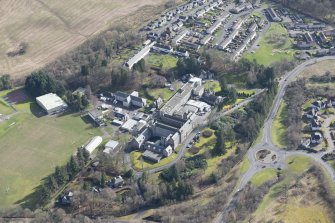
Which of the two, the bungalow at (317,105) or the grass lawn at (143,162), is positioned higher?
the bungalow at (317,105)

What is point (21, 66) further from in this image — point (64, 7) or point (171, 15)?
point (171, 15)

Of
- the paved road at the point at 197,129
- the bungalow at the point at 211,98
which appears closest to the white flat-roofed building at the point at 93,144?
the paved road at the point at 197,129

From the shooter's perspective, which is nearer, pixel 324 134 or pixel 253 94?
pixel 324 134

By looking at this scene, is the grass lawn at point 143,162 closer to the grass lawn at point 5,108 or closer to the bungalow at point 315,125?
the bungalow at point 315,125

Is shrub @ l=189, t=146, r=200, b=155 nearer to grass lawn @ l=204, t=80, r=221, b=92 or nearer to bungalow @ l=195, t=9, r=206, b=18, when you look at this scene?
grass lawn @ l=204, t=80, r=221, b=92

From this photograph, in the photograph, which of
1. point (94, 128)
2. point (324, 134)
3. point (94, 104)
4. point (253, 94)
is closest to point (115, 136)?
point (94, 128)

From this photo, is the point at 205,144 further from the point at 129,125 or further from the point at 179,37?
the point at 179,37

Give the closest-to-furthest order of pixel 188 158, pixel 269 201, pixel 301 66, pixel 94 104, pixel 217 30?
pixel 269 201 < pixel 188 158 < pixel 94 104 < pixel 301 66 < pixel 217 30
